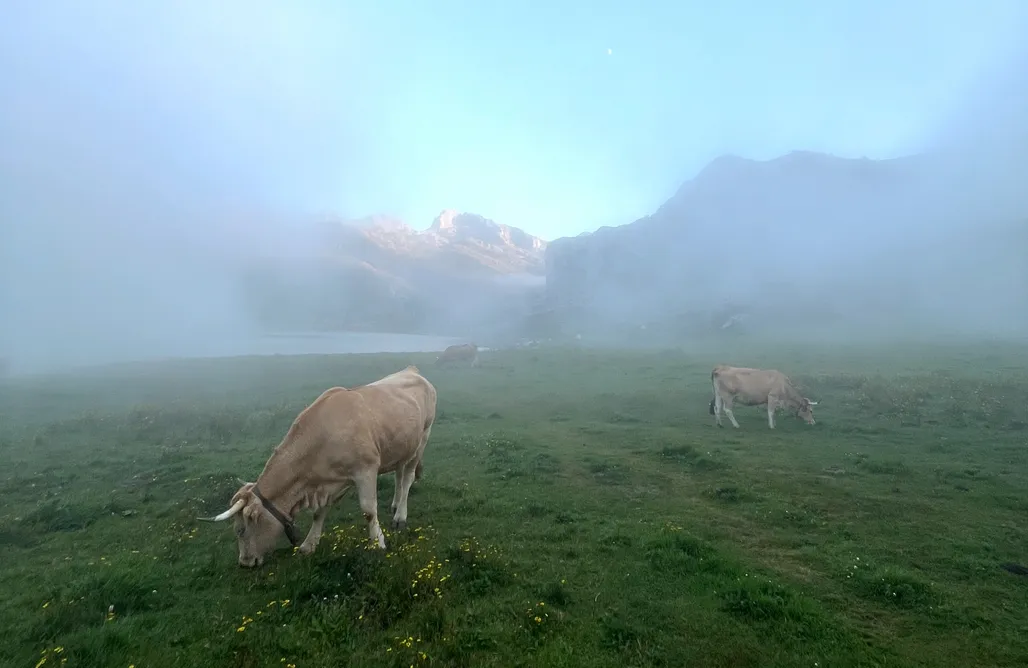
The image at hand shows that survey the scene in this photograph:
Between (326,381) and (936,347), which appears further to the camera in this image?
(936,347)

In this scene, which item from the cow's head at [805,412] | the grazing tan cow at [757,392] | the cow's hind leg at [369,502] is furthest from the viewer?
the grazing tan cow at [757,392]

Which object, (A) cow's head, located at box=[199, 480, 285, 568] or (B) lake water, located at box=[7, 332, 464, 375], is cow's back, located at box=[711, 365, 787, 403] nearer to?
(A) cow's head, located at box=[199, 480, 285, 568]

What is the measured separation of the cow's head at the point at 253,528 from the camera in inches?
309

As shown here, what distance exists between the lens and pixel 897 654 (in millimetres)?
6090

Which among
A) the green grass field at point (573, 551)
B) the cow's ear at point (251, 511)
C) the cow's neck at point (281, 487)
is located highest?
the cow's neck at point (281, 487)

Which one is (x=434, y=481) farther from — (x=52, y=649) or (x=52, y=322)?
(x=52, y=322)

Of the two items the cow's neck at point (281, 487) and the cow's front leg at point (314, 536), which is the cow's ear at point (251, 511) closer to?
the cow's neck at point (281, 487)

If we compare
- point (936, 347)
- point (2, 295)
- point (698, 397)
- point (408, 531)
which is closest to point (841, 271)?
point (936, 347)

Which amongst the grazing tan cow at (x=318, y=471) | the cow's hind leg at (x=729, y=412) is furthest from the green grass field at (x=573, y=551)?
the cow's hind leg at (x=729, y=412)

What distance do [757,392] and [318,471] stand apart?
1699cm

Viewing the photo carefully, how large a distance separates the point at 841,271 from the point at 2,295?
563ft

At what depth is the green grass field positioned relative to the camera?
615cm

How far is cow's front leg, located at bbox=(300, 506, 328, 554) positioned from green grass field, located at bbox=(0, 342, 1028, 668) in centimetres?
36

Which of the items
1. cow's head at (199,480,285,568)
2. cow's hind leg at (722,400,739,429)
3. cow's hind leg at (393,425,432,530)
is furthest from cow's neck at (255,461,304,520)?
cow's hind leg at (722,400,739,429)
